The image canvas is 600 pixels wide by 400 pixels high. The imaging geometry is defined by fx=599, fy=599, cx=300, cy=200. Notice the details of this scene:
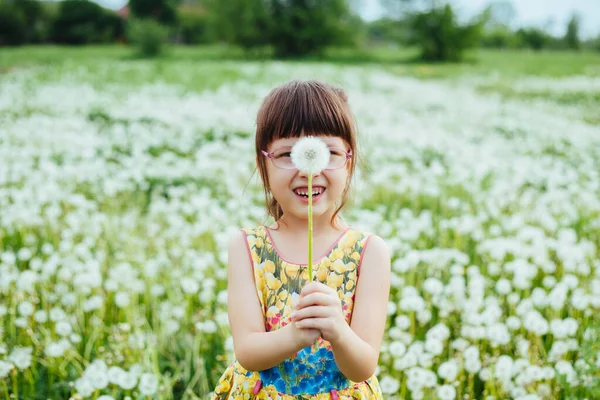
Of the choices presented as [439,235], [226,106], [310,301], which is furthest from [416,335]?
[226,106]

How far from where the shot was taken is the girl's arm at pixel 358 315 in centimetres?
156

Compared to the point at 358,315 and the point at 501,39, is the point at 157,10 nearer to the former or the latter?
the point at 501,39

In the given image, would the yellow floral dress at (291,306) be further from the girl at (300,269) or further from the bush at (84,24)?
the bush at (84,24)

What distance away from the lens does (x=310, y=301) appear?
1.55 m

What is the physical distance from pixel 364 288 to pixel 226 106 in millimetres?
9846

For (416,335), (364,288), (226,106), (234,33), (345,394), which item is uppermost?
(234,33)

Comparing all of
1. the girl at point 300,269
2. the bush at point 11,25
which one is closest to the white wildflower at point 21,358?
the girl at point 300,269

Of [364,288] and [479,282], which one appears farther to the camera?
[479,282]

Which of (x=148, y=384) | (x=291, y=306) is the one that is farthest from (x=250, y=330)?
(x=148, y=384)

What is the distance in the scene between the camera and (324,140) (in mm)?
1797

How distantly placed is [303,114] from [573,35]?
7803cm

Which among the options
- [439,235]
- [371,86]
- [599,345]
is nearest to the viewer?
[599,345]

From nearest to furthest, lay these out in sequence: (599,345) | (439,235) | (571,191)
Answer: (599,345) < (439,235) < (571,191)

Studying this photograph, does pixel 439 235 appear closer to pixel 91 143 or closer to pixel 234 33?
pixel 91 143
